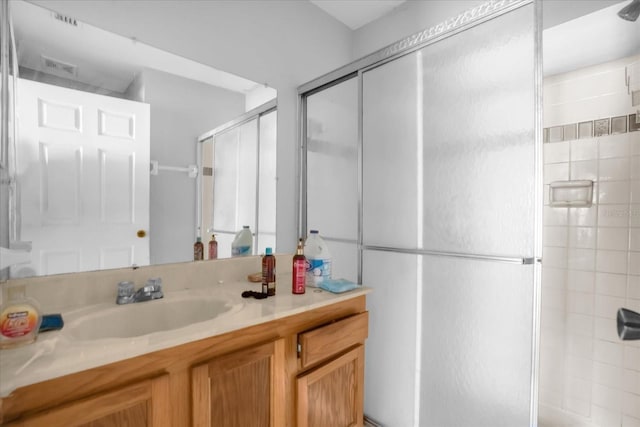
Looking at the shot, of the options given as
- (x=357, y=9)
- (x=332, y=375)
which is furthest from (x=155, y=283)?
(x=357, y=9)

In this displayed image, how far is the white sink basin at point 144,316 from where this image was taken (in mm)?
976

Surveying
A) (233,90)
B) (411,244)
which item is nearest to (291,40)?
(233,90)

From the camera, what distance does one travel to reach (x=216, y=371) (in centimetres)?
89

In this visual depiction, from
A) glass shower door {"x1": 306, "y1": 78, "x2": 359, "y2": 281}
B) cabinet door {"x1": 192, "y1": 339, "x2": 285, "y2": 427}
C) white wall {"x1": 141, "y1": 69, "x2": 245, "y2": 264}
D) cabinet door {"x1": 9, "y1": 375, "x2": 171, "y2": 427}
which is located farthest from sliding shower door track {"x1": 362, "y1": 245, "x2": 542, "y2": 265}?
cabinet door {"x1": 9, "y1": 375, "x2": 171, "y2": 427}

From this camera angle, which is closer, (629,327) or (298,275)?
(629,327)

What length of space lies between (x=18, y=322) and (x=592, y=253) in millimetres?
2621

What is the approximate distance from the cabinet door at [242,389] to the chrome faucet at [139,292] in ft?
1.48

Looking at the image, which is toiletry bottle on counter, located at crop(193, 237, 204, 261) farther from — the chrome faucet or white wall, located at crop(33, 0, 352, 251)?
white wall, located at crop(33, 0, 352, 251)

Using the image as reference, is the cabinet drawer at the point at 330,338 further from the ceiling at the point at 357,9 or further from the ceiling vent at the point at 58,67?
the ceiling at the point at 357,9

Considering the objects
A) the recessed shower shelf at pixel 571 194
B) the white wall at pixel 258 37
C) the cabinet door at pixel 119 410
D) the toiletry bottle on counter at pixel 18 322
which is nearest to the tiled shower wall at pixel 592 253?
the recessed shower shelf at pixel 571 194

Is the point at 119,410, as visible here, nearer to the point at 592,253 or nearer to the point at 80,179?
the point at 80,179

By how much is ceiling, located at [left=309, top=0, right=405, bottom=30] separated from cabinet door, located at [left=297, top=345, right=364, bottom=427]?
2074 mm

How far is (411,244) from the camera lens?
151cm

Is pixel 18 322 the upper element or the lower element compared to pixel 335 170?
lower
